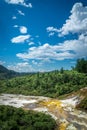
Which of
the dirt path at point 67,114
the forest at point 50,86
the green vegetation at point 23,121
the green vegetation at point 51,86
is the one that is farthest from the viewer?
the green vegetation at point 51,86

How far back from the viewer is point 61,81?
85125mm

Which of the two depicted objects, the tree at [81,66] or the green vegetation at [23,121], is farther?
the tree at [81,66]

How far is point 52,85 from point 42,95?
8965mm

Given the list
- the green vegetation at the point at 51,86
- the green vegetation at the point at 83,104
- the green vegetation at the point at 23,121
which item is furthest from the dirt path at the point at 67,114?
the green vegetation at the point at 51,86

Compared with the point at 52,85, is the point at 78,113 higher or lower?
lower

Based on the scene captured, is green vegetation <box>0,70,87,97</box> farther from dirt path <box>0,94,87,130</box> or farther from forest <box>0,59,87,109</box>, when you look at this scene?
dirt path <box>0,94,87,130</box>

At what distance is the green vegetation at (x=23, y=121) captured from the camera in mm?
34031

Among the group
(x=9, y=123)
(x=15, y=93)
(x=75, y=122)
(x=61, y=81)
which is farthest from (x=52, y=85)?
(x=9, y=123)

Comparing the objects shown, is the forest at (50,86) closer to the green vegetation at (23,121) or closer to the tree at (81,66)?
the tree at (81,66)

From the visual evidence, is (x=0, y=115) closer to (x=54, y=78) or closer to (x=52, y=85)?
(x=52, y=85)

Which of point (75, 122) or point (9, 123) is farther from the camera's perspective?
point (75, 122)

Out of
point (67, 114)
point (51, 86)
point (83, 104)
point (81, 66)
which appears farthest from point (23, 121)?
point (81, 66)

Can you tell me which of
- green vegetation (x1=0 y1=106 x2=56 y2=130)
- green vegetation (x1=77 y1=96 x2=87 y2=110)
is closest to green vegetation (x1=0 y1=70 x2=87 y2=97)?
green vegetation (x1=77 y1=96 x2=87 y2=110)

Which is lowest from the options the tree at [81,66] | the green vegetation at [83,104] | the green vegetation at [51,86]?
the green vegetation at [83,104]
